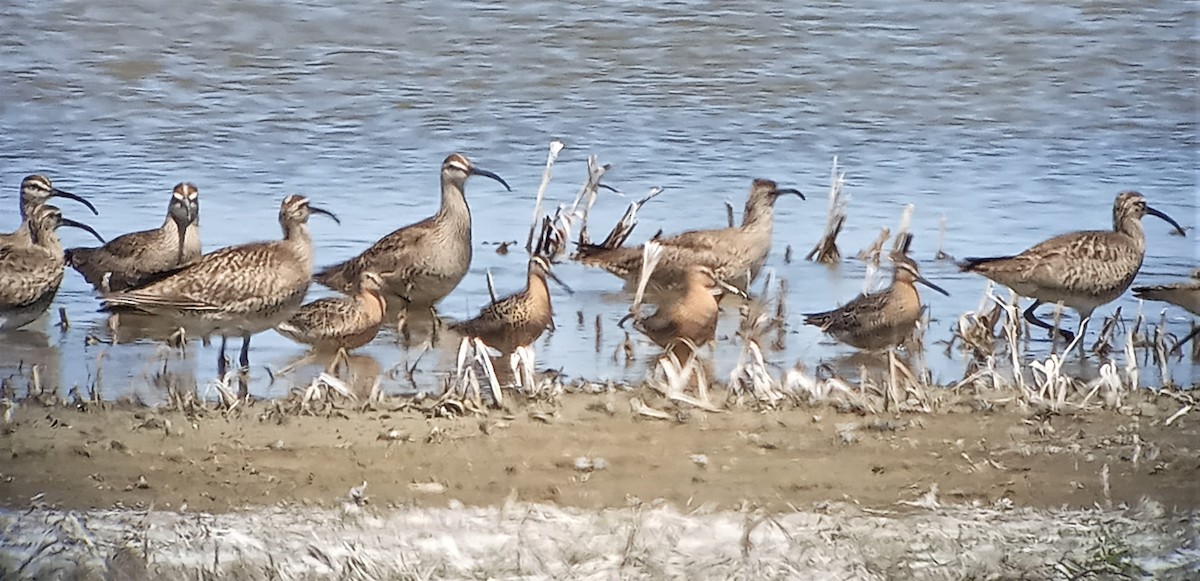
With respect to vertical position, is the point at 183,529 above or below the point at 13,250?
below

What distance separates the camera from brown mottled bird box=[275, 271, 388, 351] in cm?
545

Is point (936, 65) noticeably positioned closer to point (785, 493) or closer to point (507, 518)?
point (785, 493)

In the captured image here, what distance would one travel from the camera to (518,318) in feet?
17.4

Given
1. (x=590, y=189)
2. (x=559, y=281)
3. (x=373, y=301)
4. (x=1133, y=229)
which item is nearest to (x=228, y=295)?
(x=373, y=301)

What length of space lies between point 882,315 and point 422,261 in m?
1.48

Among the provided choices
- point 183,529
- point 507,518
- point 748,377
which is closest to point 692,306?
point 748,377

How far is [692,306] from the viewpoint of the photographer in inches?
209

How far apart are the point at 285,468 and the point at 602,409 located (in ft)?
2.64

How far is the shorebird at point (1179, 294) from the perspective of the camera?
5.21 meters

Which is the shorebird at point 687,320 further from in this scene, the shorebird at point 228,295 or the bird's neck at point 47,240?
the bird's neck at point 47,240

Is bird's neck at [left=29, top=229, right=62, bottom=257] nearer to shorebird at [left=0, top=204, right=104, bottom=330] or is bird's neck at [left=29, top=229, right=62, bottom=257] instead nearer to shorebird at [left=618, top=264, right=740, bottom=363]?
shorebird at [left=0, top=204, right=104, bottom=330]

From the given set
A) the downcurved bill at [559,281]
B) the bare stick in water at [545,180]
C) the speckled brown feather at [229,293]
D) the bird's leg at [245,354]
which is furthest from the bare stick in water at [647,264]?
the bird's leg at [245,354]

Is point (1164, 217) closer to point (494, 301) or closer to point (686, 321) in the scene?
point (686, 321)

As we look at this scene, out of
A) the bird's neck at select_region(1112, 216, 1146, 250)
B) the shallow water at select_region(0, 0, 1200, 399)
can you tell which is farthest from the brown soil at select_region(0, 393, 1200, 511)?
the bird's neck at select_region(1112, 216, 1146, 250)
